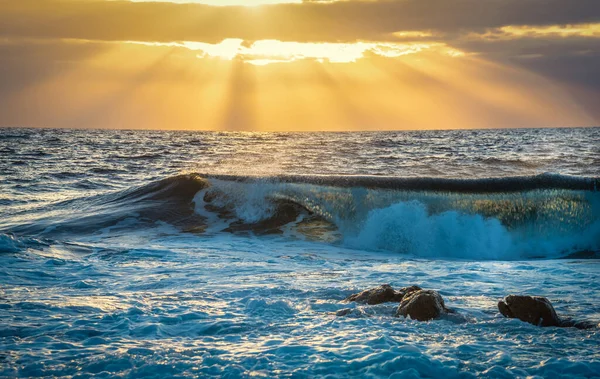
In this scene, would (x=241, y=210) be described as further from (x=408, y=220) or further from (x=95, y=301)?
(x=95, y=301)

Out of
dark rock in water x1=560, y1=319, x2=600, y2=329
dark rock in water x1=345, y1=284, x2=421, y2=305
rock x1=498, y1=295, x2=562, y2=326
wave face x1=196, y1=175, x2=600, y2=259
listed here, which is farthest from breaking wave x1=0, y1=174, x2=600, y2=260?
dark rock in water x1=560, y1=319, x2=600, y2=329

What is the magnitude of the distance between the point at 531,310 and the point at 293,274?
147 inches

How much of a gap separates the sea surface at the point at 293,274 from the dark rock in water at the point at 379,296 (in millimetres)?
181

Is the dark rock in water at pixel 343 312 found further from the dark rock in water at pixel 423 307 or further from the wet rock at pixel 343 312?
the dark rock in water at pixel 423 307

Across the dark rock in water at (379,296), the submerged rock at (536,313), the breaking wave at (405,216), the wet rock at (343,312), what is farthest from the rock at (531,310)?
the breaking wave at (405,216)

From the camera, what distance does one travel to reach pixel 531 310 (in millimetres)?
6250

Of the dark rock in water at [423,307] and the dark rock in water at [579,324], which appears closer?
the dark rock in water at [579,324]

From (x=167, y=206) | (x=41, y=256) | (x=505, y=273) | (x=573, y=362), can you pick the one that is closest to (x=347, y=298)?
(x=573, y=362)

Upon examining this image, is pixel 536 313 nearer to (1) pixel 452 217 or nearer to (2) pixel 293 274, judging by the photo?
(2) pixel 293 274

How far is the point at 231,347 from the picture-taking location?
5547mm

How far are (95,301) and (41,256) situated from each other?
3494mm

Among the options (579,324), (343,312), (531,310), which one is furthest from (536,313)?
(343,312)

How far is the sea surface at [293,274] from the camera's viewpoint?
17.2 ft

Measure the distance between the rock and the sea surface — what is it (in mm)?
166
